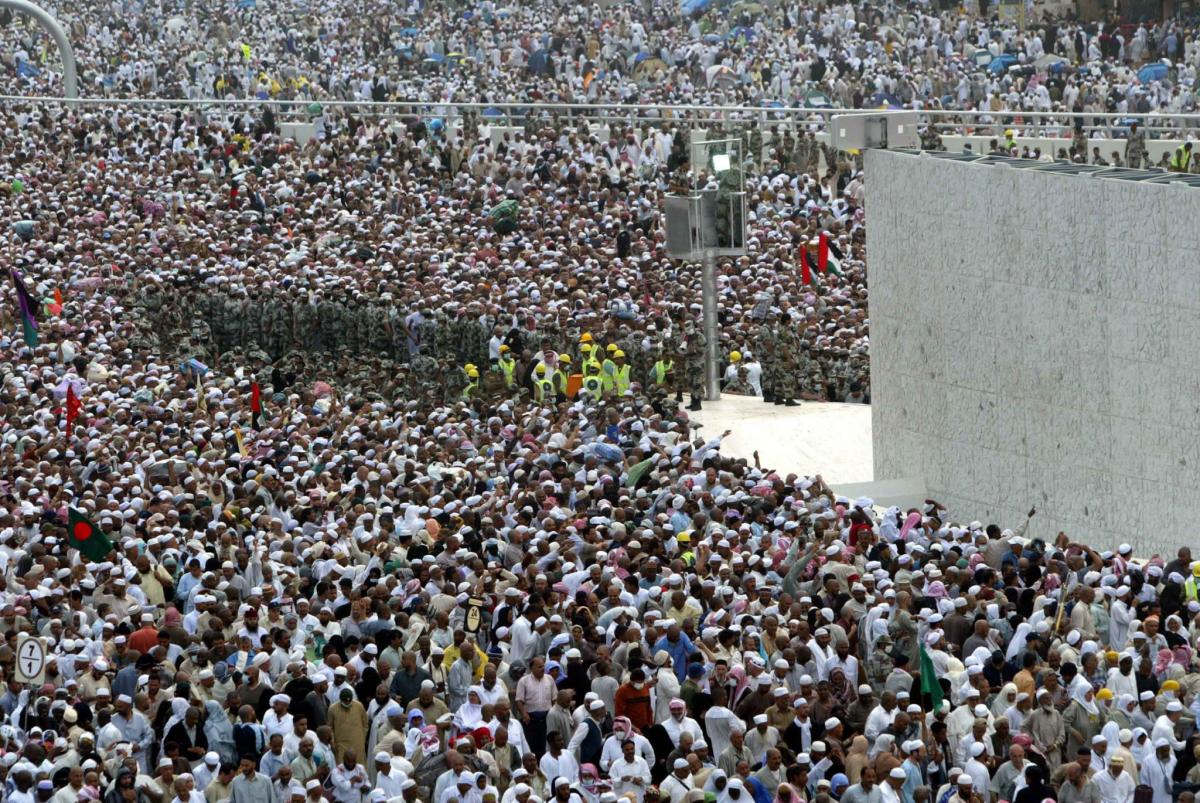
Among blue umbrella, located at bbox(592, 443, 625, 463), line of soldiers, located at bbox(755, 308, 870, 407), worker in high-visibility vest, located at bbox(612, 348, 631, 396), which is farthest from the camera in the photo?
line of soldiers, located at bbox(755, 308, 870, 407)

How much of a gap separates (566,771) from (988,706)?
2558mm

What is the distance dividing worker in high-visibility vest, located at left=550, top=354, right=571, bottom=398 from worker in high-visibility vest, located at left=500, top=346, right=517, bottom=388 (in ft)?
2.40

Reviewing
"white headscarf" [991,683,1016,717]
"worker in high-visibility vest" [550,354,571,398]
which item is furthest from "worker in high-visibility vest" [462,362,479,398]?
"white headscarf" [991,683,1016,717]

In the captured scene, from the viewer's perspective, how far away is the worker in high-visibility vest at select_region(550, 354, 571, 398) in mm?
24375

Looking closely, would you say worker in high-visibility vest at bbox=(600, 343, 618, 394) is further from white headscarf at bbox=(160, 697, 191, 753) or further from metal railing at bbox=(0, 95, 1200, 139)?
white headscarf at bbox=(160, 697, 191, 753)

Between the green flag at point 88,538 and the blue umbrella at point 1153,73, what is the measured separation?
20870 mm

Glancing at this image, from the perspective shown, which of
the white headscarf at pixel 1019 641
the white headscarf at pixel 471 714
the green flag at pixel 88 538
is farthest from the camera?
the green flag at pixel 88 538

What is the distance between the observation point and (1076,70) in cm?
3566

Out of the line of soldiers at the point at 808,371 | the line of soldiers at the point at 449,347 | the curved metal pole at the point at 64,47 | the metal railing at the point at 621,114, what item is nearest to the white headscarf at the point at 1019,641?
the line of soldiers at the point at 449,347

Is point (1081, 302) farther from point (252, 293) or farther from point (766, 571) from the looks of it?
point (252, 293)

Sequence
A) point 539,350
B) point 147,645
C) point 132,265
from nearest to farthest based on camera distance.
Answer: point 147,645
point 539,350
point 132,265

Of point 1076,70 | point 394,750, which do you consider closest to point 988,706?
point 394,750

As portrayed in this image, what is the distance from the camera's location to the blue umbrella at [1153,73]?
1348 inches

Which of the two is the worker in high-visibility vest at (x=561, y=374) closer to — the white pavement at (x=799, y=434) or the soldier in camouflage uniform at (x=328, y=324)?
the white pavement at (x=799, y=434)
